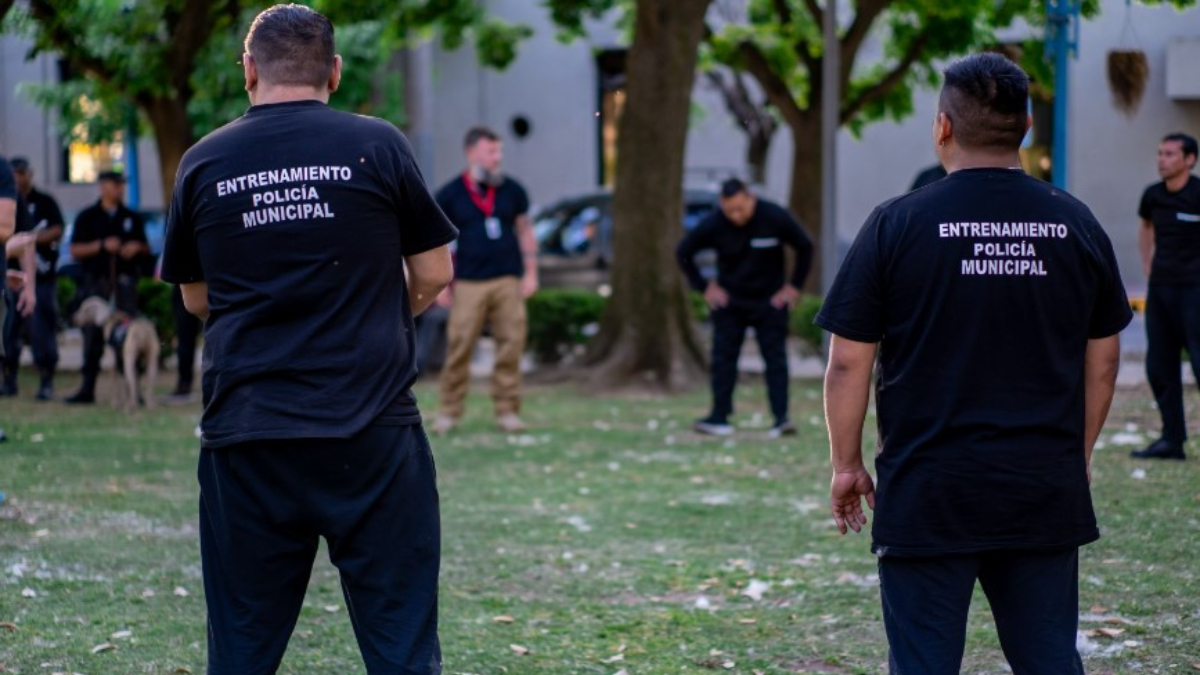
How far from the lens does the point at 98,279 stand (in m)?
14.0

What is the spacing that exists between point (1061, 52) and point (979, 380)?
750 centimetres

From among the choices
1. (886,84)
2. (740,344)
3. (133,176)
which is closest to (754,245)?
(740,344)

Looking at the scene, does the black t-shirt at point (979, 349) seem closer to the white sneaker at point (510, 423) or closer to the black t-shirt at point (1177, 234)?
the black t-shirt at point (1177, 234)

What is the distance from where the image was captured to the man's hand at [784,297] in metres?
11.5

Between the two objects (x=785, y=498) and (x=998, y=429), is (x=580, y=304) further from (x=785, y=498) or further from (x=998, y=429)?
(x=998, y=429)

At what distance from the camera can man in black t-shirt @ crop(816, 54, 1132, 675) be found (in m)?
3.62

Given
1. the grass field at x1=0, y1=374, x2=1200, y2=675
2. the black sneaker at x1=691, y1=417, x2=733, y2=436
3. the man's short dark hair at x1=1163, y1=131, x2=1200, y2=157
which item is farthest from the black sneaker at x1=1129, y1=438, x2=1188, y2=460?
the black sneaker at x1=691, y1=417, x2=733, y2=436

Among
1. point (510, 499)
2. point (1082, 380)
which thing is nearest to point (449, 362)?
point (510, 499)

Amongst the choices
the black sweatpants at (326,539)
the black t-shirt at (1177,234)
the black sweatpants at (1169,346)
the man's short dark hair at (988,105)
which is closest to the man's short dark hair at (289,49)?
the black sweatpants at (326,539)

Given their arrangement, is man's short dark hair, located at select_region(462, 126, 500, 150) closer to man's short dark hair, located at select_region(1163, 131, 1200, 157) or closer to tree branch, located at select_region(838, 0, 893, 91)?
man's short dark hair, located at select_region(1163, 131, 1200, 157)

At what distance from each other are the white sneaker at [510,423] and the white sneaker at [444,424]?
1.14 ft

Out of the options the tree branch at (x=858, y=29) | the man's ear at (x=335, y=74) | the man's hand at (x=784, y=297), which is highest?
the tree branch at (x=858, y=29)

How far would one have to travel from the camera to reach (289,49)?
12.7ft

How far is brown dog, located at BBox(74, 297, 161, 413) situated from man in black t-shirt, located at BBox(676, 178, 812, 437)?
4.61m
